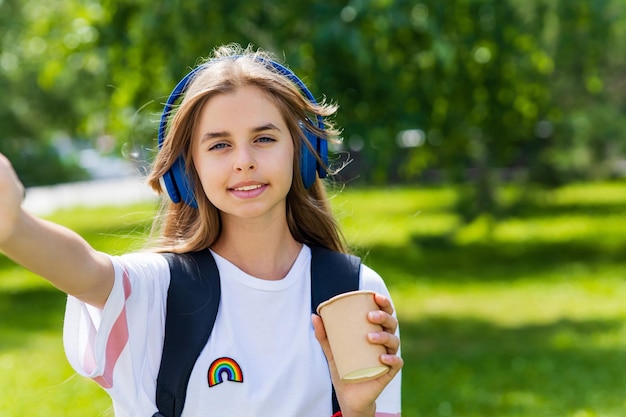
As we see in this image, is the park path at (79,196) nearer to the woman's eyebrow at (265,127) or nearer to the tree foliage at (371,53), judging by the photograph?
the tree foliage at (371,53)

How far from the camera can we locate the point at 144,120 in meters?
8.50

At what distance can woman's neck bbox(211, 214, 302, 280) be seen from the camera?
7.56 ft

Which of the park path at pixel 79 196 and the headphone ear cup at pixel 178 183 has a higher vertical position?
the headphone ear cup at pixel 178 183

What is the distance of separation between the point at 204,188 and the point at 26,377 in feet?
19.8

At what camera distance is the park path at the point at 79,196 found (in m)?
23.5

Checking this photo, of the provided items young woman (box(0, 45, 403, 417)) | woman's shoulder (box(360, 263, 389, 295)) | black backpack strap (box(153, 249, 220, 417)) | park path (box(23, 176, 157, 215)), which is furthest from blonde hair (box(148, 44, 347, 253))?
park path (box(23, 176, 157, 215))

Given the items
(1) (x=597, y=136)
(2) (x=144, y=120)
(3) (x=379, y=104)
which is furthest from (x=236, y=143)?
(1) (x=597, y=136)

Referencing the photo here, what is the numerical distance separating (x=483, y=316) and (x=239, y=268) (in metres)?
7.90

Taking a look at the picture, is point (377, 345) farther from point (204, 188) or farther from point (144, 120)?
point (144, 120)

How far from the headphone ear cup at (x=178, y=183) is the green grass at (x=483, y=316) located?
333 mm

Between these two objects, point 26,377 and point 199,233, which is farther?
point 26,377

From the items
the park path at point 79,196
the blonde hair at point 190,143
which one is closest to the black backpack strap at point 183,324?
the blonde hair at point 190,143

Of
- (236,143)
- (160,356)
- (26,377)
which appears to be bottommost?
(26,377)

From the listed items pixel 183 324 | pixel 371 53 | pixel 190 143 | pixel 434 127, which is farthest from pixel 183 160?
pixel 434 127
